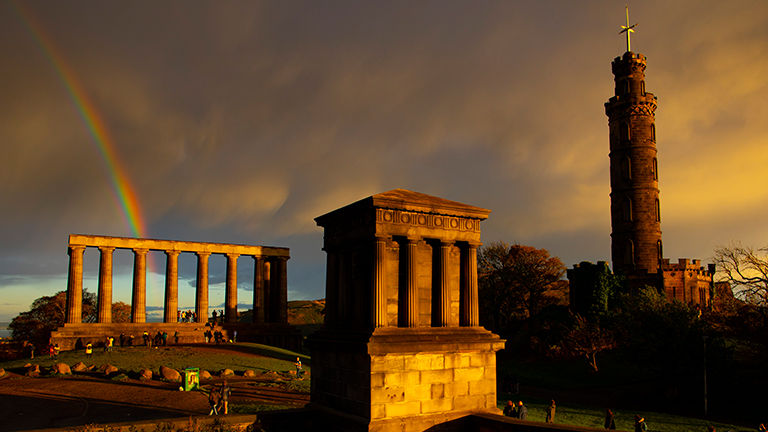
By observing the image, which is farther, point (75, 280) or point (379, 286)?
point (75, 280)

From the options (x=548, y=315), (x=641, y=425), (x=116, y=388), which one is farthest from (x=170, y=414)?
(x=548, y=315)

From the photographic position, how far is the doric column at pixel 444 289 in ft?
59.2

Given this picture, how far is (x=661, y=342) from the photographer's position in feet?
139

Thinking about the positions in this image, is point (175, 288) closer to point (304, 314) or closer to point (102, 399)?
point (102, 399)

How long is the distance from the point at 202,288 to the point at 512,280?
4258cm

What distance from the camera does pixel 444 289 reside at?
1817 cm

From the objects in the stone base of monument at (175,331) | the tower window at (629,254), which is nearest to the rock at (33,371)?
the stone base of monument at (175,331)

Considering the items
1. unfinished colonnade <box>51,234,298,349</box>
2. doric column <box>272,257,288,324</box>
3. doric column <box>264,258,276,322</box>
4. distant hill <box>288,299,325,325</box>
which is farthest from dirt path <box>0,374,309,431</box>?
distant hill <box>288,299,325,325</box>

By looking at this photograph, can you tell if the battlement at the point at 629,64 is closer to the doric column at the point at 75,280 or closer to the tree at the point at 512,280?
the tree at the point at 512,280

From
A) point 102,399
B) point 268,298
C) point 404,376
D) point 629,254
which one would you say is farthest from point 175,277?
point 629,254

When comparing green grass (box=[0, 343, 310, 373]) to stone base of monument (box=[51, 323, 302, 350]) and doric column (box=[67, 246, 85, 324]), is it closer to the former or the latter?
stone base of monument (box=[51, 323, 302, 350])

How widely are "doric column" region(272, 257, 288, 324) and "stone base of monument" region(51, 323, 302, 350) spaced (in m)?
1.95

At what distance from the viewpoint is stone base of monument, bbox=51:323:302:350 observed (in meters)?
→ 52.4

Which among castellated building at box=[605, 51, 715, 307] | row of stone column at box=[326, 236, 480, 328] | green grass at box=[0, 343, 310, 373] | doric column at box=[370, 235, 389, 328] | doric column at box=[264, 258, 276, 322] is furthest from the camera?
castellated building at box=[605, 51, 715, 307]
